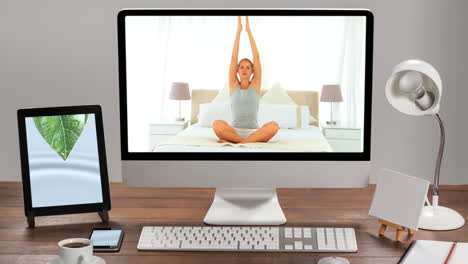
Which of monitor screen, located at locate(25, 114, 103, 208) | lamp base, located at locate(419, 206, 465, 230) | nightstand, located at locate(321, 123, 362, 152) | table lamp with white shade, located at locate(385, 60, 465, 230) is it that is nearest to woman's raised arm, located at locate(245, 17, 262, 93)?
nightstand, located at locate(321, 123, 362, 152)

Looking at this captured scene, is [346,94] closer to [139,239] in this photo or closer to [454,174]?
[139,239]

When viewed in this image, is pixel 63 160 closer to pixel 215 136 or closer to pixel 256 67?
pixel 215 136

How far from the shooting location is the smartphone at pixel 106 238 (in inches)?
58.9

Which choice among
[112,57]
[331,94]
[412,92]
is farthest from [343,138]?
[112,57]

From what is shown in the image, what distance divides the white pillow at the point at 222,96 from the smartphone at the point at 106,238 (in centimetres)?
42

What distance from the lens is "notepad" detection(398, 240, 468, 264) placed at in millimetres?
1418

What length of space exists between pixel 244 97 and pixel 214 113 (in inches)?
3.6

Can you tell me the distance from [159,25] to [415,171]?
6.08 feet

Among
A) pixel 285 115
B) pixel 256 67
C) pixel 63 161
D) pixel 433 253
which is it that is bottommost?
pixel 433 253

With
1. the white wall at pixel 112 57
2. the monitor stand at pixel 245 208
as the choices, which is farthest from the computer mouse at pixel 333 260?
the white wall at pixel 112 57

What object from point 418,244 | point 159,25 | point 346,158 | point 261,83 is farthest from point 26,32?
point 418,244

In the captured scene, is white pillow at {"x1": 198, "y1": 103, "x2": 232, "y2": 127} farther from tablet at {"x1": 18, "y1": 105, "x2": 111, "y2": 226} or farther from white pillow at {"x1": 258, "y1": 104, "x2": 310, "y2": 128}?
tablet at {"x1": 18, "y1": 105, "x2": 111, "y2": 226}

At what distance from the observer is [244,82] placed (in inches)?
64.9

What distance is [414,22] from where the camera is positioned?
2.96 m
